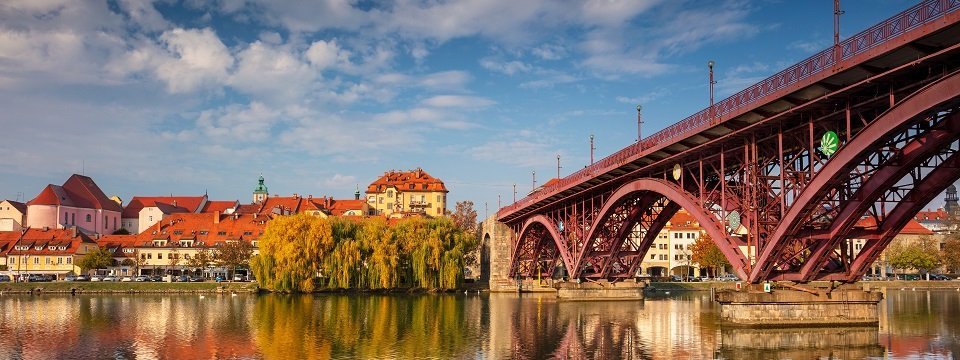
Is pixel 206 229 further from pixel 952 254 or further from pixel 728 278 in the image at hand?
pixel 952 254

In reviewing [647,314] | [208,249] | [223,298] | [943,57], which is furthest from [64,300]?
[943,57]

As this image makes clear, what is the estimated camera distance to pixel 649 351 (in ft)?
113

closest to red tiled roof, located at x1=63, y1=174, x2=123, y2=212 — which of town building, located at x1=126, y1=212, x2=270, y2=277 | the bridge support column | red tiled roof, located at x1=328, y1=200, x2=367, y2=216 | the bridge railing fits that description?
town building, located at x1=126, y1=212, x2=270, y2=277

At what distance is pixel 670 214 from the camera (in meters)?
61.0

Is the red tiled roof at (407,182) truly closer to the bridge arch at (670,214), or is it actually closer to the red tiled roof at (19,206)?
the red tiled roof at (19,206)

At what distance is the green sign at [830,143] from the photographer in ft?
105

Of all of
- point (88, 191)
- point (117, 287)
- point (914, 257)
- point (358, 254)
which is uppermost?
point (88, 191)

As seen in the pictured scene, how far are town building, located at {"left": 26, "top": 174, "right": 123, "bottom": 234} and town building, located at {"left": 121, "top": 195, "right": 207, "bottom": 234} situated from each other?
2.02m

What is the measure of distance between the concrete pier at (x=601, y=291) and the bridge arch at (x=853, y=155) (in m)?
32.6

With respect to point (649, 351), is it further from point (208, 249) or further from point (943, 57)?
point (208, 249)

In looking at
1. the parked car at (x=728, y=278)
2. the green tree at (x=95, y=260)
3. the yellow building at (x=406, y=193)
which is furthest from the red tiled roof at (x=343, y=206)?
the parked car at (x=728, y=278)

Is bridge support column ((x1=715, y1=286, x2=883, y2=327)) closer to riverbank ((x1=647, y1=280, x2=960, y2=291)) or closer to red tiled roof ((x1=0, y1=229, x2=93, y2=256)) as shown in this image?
riverbank ((x1=647, y1=280, x2=960, y2=291))

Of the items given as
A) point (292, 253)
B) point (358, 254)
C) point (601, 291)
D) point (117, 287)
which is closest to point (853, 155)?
point (601, 291)

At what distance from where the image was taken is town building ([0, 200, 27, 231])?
4983 inches
